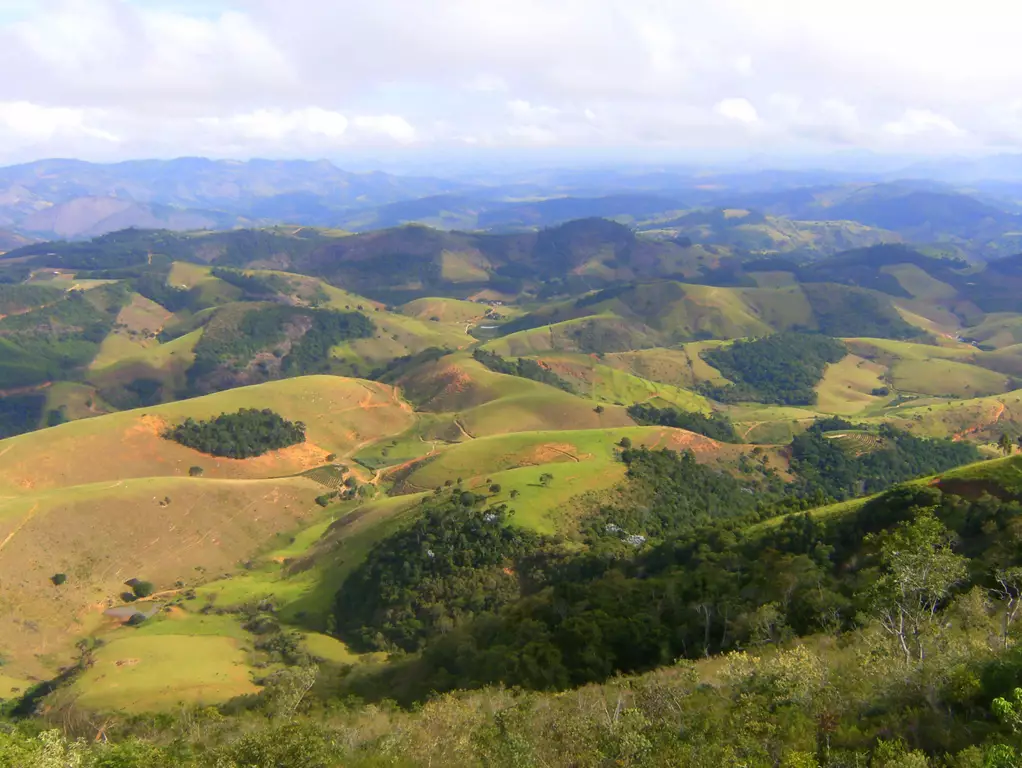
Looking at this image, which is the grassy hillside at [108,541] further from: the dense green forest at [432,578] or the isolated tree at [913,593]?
the isolated tree at [913,593]

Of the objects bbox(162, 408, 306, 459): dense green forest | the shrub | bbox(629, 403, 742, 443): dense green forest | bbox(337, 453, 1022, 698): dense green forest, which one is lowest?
the shrub

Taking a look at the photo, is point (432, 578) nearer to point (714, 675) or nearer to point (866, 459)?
point (714, 675)

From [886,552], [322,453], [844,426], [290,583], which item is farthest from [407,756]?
[844,426]

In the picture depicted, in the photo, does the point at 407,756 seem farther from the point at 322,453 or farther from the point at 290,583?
the point at 322,453

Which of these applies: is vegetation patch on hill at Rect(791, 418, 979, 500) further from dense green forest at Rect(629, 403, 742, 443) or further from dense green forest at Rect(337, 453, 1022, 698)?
dense green forest at Rect(337, 453, 1022, 698)

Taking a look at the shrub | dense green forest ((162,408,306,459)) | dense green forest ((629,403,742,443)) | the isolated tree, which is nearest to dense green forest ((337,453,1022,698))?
the isolated tree

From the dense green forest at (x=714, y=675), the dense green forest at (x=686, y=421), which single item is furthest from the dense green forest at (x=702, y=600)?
the dense green forest at (x=686, y=421)
